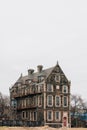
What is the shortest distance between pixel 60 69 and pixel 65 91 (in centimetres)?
461

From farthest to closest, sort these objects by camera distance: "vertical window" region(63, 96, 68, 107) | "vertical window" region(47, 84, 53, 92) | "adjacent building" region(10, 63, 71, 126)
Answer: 1. "vertical window" region(63, 96, 68, 107)
2. "vertical window" region(47, 84, 53, 92)
3. "adjacent building" region(10, 63, 71, 126)

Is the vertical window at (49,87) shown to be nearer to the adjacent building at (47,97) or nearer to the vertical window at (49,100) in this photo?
the adjacent building at (47,97)

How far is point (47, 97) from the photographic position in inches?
3521

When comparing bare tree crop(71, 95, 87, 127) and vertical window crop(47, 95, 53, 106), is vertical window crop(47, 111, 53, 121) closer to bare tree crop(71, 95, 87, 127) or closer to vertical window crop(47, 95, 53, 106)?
vertical window crop(47, 95, 53, 106)

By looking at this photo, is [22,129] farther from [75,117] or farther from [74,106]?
[74,106]

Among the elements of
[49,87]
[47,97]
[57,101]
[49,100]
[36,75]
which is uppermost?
[36,75]

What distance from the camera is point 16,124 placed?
7912cm

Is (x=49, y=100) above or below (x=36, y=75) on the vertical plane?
below

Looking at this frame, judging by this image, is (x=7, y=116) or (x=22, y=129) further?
(x=7, y=116)

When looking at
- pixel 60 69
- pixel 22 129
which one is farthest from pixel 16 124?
pixel 60 69

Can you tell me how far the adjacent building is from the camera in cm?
8919

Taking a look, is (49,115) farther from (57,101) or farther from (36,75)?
(36,75)

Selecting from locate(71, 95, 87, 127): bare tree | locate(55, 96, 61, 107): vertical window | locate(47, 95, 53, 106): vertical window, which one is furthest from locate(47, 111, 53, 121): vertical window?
locate(71, 95, 87, 127): bare tree

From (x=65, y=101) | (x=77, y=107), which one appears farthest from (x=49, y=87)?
(x=77, y=107)
